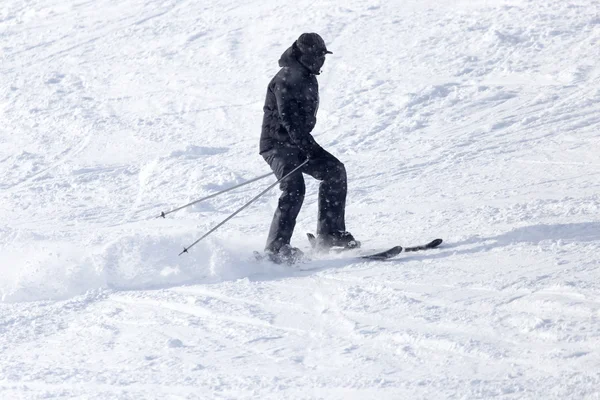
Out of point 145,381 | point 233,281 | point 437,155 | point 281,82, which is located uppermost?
point 281,82

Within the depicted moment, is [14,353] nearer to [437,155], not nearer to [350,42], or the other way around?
[437,155]

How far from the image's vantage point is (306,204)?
339 inches

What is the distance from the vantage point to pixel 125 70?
14.6 meters

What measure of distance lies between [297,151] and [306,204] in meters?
2.07

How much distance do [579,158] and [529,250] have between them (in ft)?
9.50

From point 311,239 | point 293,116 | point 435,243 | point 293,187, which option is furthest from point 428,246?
point 293,116

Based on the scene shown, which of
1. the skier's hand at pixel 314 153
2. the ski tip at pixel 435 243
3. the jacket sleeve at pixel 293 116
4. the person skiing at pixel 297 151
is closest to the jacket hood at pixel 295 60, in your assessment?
the person skiing at pixel 297 151

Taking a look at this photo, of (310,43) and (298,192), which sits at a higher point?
(310,43)

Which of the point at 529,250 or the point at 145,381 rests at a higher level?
the point at 145,381

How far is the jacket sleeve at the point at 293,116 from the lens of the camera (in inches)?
247

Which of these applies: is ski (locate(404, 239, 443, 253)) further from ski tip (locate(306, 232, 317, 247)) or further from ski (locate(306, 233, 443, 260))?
ski tip (locate(306, 232, 317, 247))

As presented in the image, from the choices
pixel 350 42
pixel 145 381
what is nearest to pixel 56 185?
pixel 350 42

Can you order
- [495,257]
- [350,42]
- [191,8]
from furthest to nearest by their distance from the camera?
[191,8]
[350,42]
[495,257]

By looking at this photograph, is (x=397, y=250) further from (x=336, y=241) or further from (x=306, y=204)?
(x=306, y=204)
